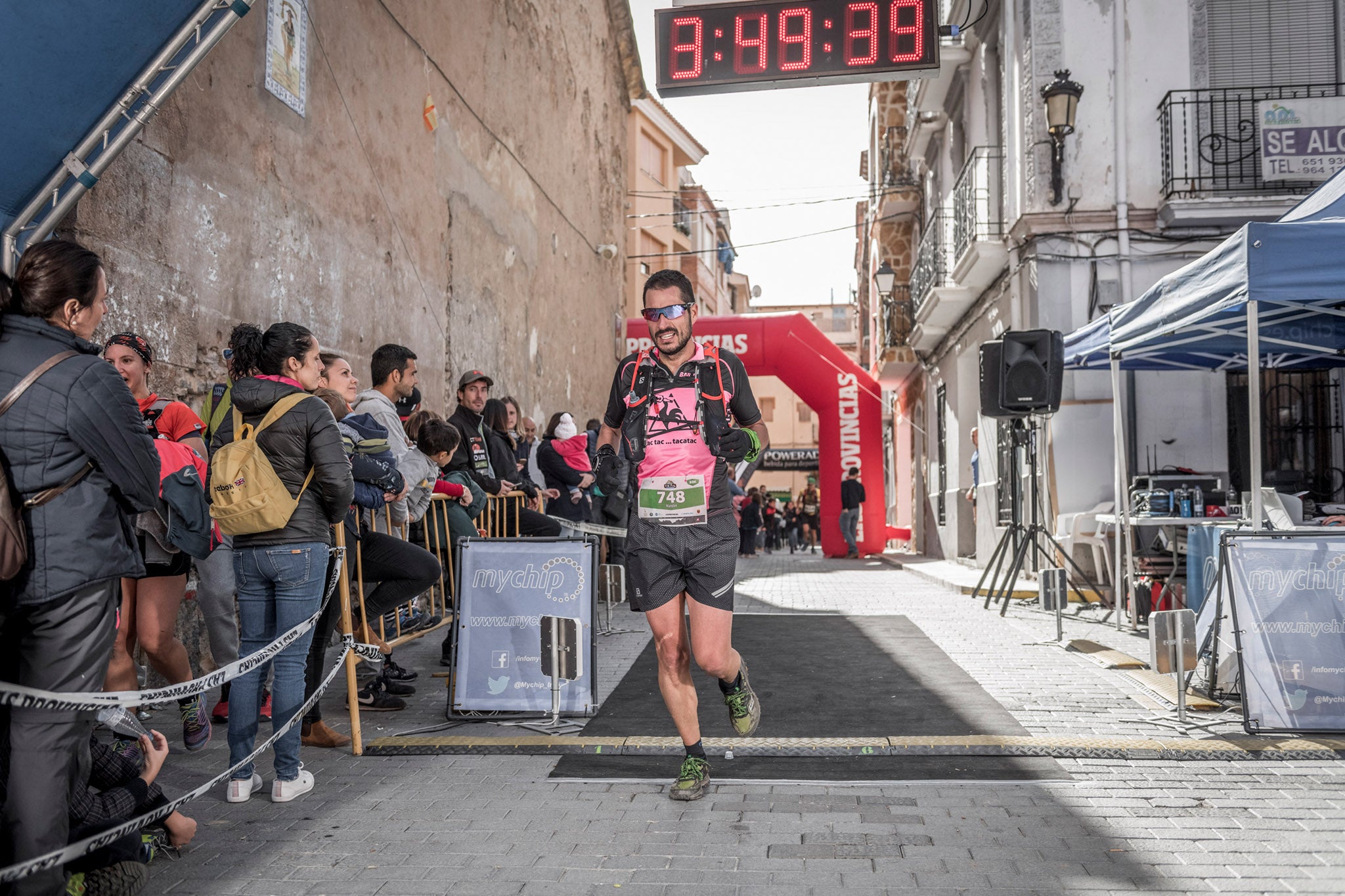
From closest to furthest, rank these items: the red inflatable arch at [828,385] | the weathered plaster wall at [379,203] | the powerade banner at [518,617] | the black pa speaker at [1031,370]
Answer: the powerade banner at [518,617], the weathered plaster wall at [379,203], the black pa speaker at [1031,370], the red inflatable arch at [828,385]

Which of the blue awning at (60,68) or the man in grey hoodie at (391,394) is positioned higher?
the blue awning at (60,68)

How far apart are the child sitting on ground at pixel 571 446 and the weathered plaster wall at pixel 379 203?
1.91 metres

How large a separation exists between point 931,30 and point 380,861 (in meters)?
9.65

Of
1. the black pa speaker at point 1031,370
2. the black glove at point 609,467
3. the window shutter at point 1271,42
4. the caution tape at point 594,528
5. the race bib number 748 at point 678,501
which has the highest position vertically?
the window shutter at point 1271,42

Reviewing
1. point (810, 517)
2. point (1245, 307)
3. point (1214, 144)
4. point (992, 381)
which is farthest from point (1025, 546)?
point (810, 517)

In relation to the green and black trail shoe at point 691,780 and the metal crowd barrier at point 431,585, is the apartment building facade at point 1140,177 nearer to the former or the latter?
the metal crowd barrier at point 431,585

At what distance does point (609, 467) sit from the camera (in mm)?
4770

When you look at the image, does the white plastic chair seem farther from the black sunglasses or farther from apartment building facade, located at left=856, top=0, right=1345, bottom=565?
the black sunglasses

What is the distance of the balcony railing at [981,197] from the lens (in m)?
15.2

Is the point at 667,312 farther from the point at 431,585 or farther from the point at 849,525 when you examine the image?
the point at 849,525

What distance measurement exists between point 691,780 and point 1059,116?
34.0 feet

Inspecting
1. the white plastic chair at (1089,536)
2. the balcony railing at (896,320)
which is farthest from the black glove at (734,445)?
the balcony railing at (896,320)

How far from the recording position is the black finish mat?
4.91 metres

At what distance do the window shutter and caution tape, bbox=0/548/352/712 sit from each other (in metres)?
12.8
